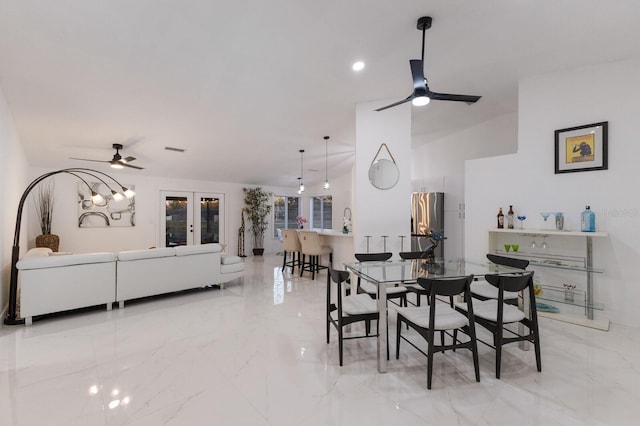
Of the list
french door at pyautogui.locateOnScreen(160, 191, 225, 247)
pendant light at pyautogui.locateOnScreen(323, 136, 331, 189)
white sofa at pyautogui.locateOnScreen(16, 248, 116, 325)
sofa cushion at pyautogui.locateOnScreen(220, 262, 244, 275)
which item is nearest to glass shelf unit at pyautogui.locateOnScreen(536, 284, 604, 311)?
pendant light at pyautogui.locateOnScreen(323, 136, 331, 189)

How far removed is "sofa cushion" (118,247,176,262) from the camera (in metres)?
4.09

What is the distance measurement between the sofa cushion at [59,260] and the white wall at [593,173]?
18.2 ft

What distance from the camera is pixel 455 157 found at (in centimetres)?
624

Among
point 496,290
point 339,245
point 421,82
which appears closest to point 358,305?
point 496,290

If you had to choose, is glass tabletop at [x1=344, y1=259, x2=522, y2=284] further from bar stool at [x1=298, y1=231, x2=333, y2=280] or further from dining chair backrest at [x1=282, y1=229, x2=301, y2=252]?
dining chair backrest at [x1=282, y1=229, x2=301, y2=252]

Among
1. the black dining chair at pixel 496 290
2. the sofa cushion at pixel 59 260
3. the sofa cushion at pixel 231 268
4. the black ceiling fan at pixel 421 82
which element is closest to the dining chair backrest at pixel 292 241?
the sofa cushion at pixel 231 268

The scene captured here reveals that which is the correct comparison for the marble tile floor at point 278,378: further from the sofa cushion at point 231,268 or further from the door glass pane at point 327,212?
the door glass pane at point 327,212

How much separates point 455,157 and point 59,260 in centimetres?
682

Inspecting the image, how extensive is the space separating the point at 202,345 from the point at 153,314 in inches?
53.5

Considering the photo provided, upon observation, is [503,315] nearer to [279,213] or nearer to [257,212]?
[257,212]

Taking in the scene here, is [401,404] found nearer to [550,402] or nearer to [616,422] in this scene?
[550,402]

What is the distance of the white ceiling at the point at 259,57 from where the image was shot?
261 centimetres

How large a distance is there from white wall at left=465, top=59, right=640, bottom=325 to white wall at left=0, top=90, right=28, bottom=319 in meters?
6.52

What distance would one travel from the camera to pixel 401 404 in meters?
2.02
